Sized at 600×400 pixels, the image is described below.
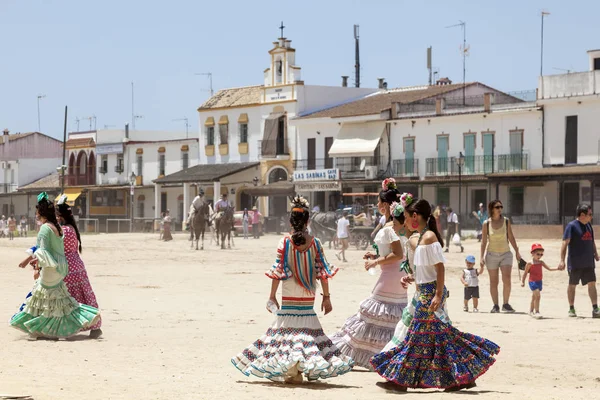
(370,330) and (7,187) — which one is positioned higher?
(7,187)

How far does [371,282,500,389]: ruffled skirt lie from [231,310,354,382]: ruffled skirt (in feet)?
1.59

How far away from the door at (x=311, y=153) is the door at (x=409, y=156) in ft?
20.6

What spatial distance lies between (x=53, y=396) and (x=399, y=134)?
1772 inches

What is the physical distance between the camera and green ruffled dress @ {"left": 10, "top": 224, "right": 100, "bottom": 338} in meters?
12.3

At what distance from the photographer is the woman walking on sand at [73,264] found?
12617 mm

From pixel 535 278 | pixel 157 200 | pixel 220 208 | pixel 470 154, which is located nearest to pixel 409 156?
pixel 470 154

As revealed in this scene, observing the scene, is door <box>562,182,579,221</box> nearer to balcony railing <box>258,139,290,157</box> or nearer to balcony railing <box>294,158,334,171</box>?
balcony railing <box>294,158,334,171</box>

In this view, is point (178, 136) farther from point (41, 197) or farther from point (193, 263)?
point (41, 197)

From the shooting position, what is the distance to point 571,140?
44.8 metres

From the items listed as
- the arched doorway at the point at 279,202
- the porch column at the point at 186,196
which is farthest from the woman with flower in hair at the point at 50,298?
the porch column at the point at 186,196

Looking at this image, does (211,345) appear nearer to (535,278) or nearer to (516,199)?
(535,278)

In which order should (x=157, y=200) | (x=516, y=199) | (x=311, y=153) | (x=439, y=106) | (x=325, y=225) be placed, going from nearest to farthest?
(x=325, y=225) < (x=516, y=199) < (x=439, y=106) < (x=311, y=153) < (x=157, y=200)

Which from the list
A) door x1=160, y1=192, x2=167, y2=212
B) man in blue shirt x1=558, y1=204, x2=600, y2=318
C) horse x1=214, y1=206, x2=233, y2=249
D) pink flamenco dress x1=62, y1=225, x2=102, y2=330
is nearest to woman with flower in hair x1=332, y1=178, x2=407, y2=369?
pink flamenco dress x1=62, y1=225, x2=102, y2=330

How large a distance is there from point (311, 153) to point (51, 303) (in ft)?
149
